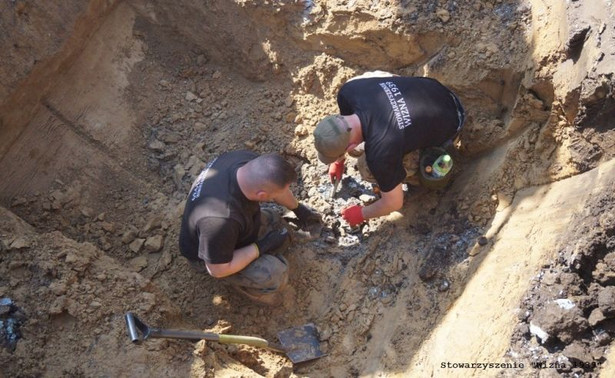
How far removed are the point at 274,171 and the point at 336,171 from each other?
1.17 meters

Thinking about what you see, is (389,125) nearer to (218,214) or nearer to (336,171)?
(336,171)

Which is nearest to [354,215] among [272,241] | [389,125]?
[272,241]

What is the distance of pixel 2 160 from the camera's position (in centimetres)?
424

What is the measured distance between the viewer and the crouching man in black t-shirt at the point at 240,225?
3395mm

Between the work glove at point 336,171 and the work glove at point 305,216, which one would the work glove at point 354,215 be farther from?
the work glove at point 336,171

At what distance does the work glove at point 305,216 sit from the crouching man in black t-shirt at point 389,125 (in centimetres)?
53

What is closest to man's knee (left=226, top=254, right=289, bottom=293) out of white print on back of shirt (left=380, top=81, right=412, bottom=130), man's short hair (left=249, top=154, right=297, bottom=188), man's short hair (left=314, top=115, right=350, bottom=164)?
man's short hair (left=249, top=154, right=297, bottom=188)

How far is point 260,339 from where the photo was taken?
11.9 feet

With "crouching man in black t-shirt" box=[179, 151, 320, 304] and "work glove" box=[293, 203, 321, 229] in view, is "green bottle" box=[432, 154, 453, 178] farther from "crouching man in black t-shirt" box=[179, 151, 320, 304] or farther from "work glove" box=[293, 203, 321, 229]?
"crouching man in black t-shirt" box=[179, 151, 320, 304]

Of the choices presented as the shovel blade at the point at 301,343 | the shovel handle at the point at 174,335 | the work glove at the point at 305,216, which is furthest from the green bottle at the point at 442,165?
the shovel handle at the point at 174,335

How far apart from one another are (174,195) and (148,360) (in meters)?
1.62

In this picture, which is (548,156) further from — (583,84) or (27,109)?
(27,109)

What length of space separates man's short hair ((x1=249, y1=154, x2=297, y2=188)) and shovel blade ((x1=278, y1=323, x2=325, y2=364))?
1145 millimetres

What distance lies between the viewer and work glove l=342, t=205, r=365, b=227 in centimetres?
406
